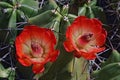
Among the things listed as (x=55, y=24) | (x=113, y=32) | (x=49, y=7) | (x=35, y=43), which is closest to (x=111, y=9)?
(x=113, y=32)

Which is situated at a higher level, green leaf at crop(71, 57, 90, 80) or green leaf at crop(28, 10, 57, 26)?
green leaf at crop(28, 10, 57, 26)

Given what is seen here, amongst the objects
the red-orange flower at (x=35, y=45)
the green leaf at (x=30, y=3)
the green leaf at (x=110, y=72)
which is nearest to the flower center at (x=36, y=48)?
the red-orange flower at (x=35, y=45)

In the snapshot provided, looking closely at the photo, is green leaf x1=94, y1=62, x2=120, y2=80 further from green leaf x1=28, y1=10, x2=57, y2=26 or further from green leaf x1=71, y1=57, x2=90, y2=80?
green leaf x1=28, y1=10, x2=57, y2=26

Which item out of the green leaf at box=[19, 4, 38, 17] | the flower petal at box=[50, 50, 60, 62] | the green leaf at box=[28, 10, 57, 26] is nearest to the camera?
the flower petal at box=[50, 50, 60, 62]

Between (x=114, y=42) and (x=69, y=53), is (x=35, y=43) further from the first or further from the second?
(x=114, y=42)

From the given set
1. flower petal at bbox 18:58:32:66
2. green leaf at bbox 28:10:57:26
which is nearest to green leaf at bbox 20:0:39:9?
green leaf at bbox 28:10:57:26

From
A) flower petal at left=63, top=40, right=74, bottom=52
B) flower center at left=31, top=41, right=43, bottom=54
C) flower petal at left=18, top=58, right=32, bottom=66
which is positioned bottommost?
flower petal at left=18, top=58, right=32, bottom=66
